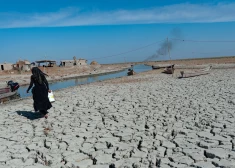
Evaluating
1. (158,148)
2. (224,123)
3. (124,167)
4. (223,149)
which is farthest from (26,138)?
(224,123)

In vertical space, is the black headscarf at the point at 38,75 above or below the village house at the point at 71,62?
below

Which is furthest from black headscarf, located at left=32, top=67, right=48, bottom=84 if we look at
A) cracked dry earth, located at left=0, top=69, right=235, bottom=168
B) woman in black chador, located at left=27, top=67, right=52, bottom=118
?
cracked dry earth, located at left=0, top=69, right=235, bottom=168

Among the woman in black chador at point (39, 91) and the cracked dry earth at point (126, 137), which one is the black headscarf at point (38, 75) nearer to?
the woman in black chador at point (39, 91)

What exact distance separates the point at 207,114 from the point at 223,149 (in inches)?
85.0

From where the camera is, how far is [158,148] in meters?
3.75

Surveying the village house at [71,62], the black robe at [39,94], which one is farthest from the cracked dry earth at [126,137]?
the village house at [71,62]

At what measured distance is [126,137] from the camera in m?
4.38

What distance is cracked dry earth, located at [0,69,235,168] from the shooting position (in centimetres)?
341

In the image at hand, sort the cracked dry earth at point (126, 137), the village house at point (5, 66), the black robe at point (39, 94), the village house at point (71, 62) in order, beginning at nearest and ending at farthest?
1. the cracked dry earth at point (126, 137)
2. the black robe at point (39, 94)
3. the village house at point (5, 66)
4. the village house at point (71, 62)

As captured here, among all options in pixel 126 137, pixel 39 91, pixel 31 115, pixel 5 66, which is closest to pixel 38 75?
pixel 39 91

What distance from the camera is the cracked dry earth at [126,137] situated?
11.2 feet

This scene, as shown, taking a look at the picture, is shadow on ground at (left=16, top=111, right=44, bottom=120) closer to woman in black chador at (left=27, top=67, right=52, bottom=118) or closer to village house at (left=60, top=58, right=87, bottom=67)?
woman in black chador at (left=27, top=67, right=52, bottom=118)

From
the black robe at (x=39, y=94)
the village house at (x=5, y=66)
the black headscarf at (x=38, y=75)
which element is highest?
the village house at (x=5, y=66)

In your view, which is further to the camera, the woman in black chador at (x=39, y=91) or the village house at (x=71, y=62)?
the village house at (x=71, y=62)
